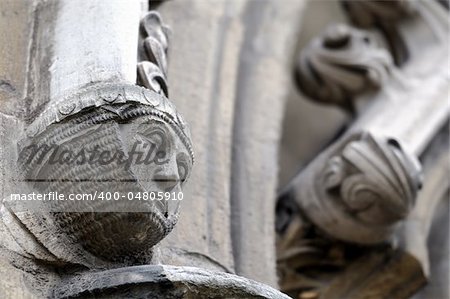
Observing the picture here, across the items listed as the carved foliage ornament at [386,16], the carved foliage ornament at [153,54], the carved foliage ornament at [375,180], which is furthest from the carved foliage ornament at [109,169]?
the carved foliage ornament at [386,16]

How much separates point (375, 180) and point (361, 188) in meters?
0.04

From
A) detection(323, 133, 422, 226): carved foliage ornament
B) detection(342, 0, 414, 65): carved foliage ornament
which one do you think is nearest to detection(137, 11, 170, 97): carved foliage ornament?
detection(323, 133, 422, 226): carved foliage ornament

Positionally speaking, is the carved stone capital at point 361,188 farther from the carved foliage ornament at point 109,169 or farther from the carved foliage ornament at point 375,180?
the carved foliage ornament at point 109,169

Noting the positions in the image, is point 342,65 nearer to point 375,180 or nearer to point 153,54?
point 375,180

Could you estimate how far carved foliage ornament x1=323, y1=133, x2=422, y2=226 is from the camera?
3.01 metres

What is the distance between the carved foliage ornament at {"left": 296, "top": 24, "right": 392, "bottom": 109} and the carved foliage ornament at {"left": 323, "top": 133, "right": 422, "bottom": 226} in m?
0.40

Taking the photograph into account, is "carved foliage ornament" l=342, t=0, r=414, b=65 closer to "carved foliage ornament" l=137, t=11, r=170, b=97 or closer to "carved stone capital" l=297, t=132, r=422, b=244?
"carved stone capital" l=297, t=132, r=422, b=244

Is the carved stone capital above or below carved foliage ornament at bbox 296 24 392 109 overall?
Answer: below

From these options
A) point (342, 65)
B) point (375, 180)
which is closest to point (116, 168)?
point (375, 180)

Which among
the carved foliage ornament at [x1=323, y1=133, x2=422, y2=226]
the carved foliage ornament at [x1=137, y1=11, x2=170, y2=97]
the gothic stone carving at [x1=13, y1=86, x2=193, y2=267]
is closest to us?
the gothic stone carving at [x1=13, y1=86, x2=193, y2=267]

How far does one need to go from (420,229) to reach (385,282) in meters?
0.12

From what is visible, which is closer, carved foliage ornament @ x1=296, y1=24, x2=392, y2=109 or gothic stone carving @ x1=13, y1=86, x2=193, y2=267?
gothic stone carving @ x1=13, y1=86, x2=193, y2=267

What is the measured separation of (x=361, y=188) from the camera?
3.04 meters

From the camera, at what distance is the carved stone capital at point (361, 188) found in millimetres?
3014
